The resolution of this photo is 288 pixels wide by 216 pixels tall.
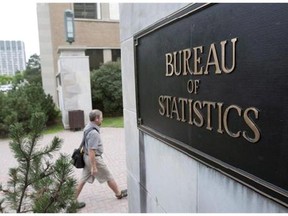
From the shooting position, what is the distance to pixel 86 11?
20641 mm

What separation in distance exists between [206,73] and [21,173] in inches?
57.6

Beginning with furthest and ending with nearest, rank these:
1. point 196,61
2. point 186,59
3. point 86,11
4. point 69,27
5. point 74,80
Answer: point 86,11, point 69,27, point 74,80, point 186,59, point 196,61

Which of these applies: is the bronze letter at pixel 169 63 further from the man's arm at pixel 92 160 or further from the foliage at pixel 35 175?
the man's arm at pixel 92 160

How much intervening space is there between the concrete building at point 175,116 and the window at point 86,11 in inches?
733

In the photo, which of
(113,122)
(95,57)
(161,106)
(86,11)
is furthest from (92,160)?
(86,11)

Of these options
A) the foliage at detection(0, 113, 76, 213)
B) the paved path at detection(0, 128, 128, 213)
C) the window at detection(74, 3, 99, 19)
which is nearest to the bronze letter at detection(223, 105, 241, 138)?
the foliage at detection(0, 113, 76, 213)

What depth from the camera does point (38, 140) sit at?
2012mm

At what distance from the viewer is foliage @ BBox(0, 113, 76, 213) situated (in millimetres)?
1851

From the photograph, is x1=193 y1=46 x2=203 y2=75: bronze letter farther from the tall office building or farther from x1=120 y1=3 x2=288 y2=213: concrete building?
the tall office building

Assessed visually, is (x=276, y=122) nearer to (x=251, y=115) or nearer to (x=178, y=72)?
(x=251, y=115)

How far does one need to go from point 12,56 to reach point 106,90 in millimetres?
41375

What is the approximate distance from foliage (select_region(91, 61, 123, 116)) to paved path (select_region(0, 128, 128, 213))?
3063 millimetres

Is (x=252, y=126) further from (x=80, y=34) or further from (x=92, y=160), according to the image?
(x=80, y=34)

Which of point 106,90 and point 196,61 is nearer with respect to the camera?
point 196,61
